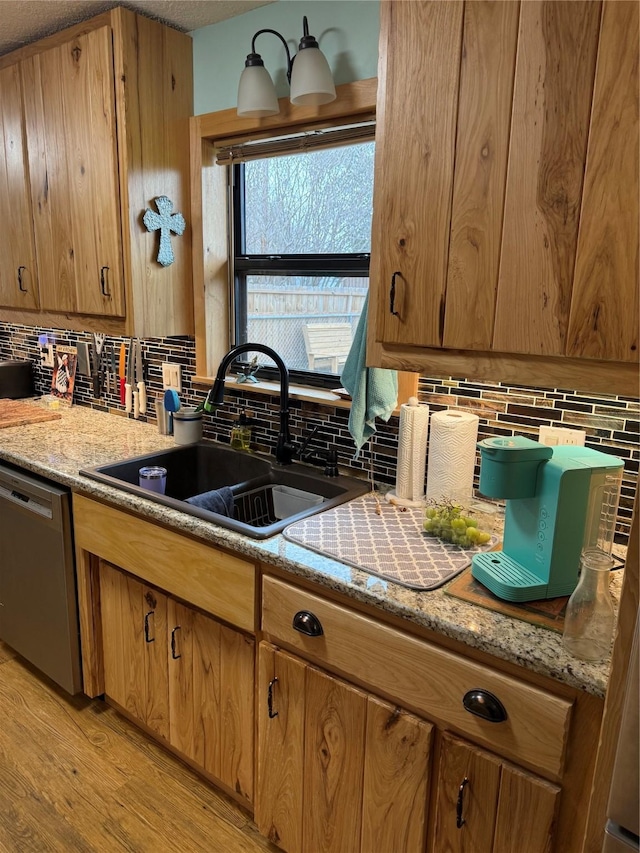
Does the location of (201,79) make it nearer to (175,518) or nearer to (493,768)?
(175,518)

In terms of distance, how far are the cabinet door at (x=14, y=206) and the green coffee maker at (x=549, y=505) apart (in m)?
2.16

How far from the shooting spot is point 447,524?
1.49 meters

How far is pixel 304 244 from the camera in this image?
2143mm

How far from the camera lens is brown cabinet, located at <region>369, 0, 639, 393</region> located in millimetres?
1064

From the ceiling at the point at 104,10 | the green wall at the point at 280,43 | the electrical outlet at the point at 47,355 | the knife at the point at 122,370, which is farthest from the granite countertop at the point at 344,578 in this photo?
the ceiling at the point at 104,10

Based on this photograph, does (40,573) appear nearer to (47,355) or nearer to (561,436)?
(47,355)

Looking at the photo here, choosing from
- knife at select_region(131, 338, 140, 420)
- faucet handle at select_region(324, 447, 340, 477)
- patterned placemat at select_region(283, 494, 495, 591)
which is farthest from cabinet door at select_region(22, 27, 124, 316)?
patterned placemat at select_region(283, 494, 495, 591)

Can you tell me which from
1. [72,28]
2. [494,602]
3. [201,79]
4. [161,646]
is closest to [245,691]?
[161,646]

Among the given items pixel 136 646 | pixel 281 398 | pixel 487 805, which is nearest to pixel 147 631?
pixel 136 646

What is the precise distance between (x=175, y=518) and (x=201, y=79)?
1605 millimetres

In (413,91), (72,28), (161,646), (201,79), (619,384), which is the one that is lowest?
(161,646)

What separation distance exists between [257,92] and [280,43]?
25 cm

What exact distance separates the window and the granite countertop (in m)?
0.64

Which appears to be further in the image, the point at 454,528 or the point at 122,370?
the point at 122,370
